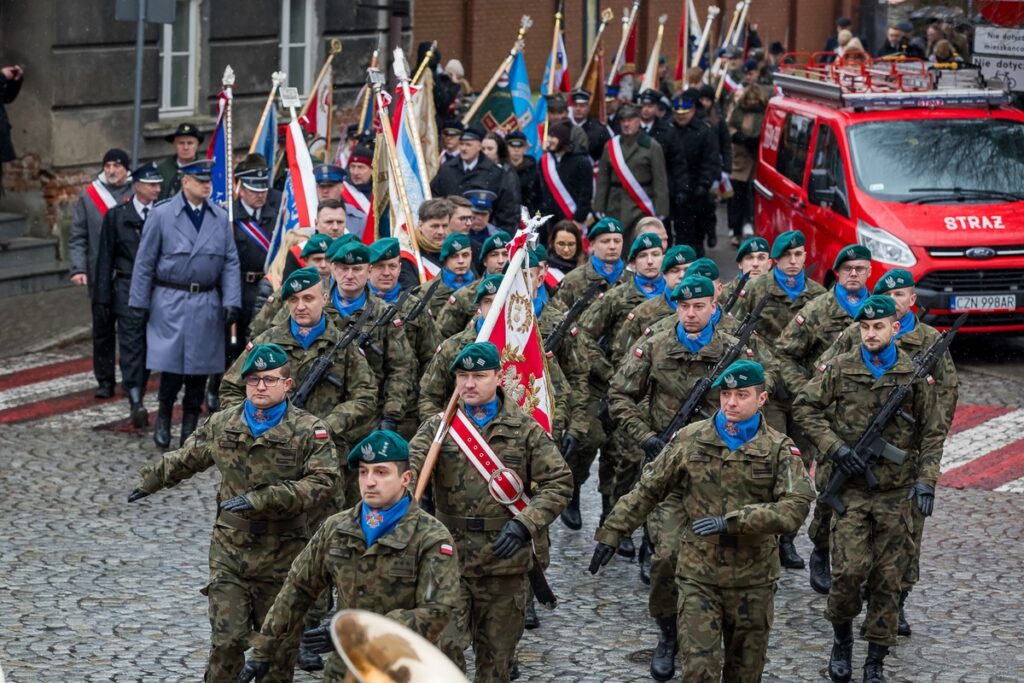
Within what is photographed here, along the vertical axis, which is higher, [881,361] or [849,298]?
[849,298]

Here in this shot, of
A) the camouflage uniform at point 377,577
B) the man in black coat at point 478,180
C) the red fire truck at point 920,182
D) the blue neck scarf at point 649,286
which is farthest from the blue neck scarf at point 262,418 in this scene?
the red fire truck at point 920,182

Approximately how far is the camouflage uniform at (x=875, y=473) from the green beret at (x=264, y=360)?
288cm

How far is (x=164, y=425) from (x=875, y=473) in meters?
5.84

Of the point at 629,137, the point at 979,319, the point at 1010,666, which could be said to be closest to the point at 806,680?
the point at 1010,666

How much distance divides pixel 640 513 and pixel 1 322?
992 cm

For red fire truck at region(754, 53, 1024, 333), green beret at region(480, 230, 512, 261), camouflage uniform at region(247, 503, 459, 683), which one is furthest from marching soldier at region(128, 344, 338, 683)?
red fire truck at region(754, 53, 1024, 333)

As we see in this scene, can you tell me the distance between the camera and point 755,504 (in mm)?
8547

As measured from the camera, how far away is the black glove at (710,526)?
27.5 ft

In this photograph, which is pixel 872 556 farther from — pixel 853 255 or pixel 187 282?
pixel 187 282

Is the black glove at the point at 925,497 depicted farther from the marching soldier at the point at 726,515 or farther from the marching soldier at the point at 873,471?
the marching soldier at the point at 726,515

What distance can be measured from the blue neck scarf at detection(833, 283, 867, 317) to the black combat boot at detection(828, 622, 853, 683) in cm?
242

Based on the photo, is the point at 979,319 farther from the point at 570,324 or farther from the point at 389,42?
Answer: the point at 389,42

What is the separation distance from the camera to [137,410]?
14.3 m

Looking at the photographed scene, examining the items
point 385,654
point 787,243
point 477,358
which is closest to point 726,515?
point 477,358
